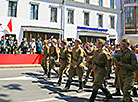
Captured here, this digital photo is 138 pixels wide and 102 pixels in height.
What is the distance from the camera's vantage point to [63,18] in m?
21.7

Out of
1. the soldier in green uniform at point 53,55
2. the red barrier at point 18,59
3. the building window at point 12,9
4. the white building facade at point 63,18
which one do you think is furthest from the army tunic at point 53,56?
the building window at point 12,9

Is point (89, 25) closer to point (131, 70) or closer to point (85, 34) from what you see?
point (85, 34)

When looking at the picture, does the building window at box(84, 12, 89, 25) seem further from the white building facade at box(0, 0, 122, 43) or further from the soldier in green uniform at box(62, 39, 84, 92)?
the soldier in green uniform at box(62, 39, 84, 92)

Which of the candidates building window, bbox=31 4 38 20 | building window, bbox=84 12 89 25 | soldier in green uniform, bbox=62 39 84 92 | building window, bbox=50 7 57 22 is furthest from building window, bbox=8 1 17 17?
soldier in green uniform, bbox=62 39 84 92

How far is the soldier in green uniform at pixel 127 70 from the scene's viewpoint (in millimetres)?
3873

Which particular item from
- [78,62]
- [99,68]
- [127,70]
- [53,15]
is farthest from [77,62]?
[53,15]

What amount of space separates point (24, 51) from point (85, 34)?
11.8m

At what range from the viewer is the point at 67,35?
861 inches

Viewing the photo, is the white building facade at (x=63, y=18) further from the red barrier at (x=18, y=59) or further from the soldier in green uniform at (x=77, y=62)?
the soldier in green uniform at (x=77, y=62)

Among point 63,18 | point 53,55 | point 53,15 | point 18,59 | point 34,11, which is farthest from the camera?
point 63,18

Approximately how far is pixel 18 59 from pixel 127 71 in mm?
10237

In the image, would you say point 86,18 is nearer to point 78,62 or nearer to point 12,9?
point 12,9

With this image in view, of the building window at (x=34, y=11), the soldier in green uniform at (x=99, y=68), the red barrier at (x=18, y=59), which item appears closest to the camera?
the soldier in green uniform at (x=99, y=68)

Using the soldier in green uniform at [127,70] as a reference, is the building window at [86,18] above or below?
above
